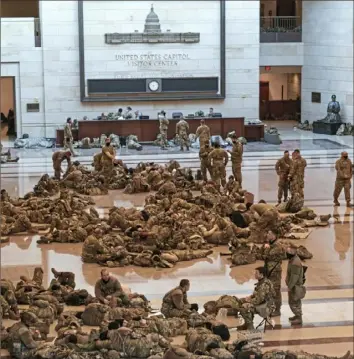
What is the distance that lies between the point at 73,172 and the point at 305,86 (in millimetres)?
19714

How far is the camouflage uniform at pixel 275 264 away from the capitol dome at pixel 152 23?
77.7 feet

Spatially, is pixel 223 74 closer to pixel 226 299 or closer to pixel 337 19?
pixel 337 19

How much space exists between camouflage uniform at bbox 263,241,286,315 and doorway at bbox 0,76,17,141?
80.2ft

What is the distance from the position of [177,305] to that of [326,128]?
25235mm

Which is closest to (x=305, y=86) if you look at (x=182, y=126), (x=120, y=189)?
(x=182, y=126)

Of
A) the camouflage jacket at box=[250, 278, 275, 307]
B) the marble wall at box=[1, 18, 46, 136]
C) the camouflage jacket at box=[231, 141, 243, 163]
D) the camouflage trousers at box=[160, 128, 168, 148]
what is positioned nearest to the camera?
the camouflage jacket at box=[250, 278, 275, 307]

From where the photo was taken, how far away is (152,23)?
33844 mm

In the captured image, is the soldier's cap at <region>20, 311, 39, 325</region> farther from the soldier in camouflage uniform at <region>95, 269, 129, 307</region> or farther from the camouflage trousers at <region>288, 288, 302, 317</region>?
the camouflage trousers at <region>288, 288, 302, 317</region>

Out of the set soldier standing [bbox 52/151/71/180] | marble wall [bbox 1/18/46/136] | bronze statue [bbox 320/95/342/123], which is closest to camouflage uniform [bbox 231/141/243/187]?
soldier standing [bbox 52/151/71/180]

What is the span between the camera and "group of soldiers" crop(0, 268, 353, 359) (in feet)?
30.8

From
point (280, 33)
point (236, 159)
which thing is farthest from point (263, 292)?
point (280, 33)

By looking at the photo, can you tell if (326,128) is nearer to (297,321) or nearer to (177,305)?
(297,321)

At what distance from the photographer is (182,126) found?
29500 millimetres

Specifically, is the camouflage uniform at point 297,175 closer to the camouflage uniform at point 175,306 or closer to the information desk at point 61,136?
the camouflage uniform at point 175,306
